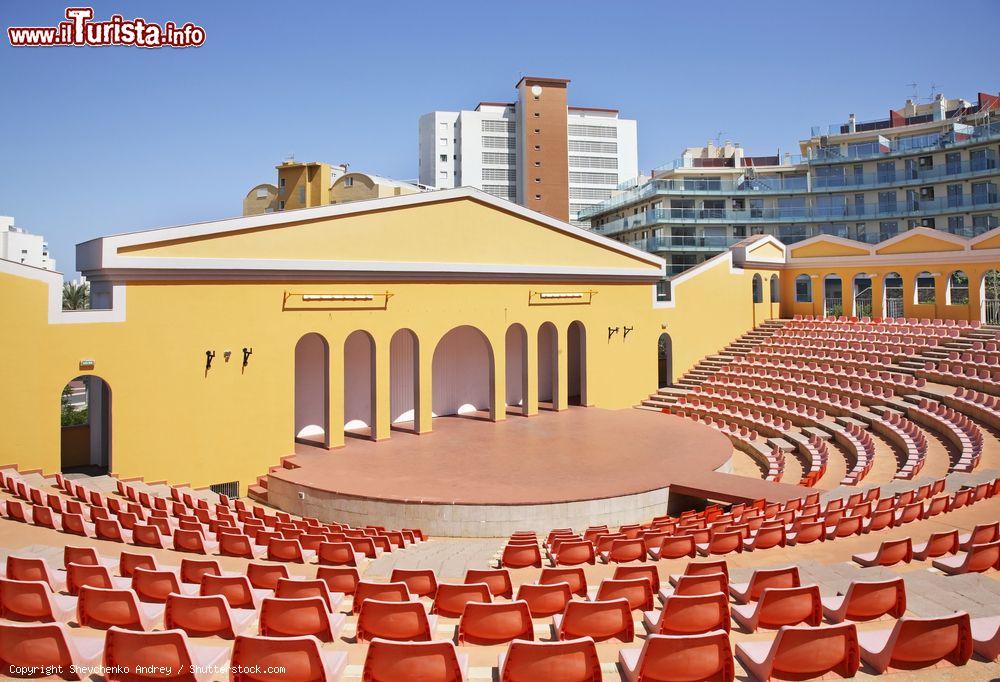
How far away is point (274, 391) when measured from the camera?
1995cm

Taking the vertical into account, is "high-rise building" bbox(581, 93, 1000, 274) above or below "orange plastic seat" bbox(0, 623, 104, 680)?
above

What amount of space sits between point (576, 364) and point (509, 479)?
15.0m

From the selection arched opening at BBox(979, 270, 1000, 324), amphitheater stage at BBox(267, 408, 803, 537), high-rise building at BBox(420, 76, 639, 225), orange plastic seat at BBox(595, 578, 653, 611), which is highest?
high-rise building at BBox(420, 76, 639, 225)

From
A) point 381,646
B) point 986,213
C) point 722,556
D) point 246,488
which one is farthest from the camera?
point 986,213

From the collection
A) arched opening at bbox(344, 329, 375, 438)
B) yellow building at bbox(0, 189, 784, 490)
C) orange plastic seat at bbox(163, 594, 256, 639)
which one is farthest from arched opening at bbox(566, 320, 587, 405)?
orange plastic seat at bbox(163, 594, 256, 639)

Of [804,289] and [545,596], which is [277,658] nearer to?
[545,596]

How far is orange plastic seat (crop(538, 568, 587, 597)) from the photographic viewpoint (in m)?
7.81

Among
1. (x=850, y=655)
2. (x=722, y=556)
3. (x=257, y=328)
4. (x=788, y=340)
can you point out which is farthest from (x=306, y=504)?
(x=788, y=340)

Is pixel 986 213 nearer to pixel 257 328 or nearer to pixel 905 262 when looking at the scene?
pixel 905 262

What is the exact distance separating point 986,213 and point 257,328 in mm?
50231

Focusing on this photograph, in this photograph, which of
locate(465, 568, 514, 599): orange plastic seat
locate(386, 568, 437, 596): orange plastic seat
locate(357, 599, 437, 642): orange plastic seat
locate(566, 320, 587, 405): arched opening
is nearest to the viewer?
locate(357, 599, 437, 642): orange plastic seat

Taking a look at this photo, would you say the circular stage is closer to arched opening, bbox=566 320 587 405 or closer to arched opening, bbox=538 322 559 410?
arched opening, bbox=566 320 587 405

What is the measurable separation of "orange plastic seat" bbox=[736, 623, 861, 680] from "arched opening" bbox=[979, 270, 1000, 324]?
30394 mm

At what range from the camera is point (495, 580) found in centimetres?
763
